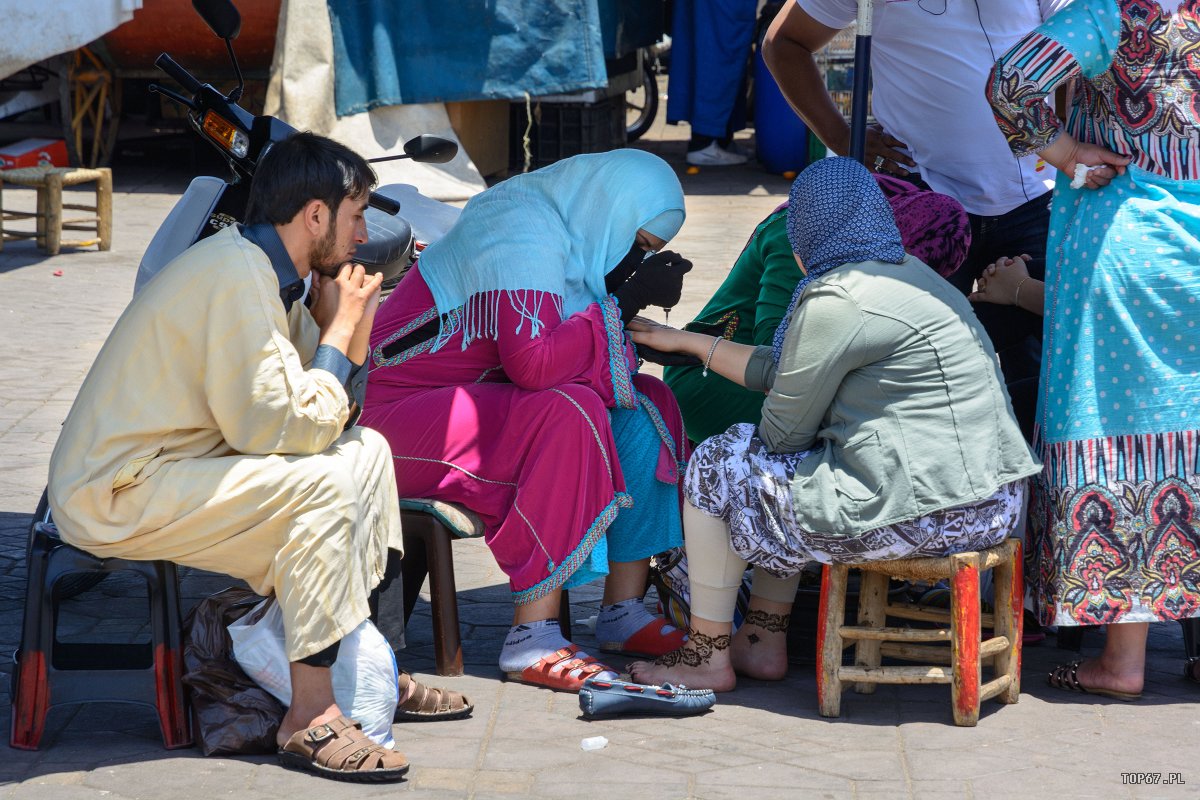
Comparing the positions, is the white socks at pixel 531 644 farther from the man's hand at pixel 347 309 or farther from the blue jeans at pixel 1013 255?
the blue jeans at pixel 1013 255

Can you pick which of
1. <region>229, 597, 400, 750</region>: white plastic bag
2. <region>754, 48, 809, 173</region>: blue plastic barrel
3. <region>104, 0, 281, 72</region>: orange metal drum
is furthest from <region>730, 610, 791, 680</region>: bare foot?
<region>754, 48, 809, 173</region>: blue plastic barrel

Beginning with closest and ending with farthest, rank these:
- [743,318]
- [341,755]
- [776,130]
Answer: [341,755] < [743,318] < [776,130]

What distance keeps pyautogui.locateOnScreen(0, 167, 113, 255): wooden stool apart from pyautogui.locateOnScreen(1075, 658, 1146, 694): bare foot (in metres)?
6.67

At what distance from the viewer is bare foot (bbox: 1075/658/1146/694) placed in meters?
3.59

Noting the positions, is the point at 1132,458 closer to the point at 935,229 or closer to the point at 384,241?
Answer: the point at 935,229

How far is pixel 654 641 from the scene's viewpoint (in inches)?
153

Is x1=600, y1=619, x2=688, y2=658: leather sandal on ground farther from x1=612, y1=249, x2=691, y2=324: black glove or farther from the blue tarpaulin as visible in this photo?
the blue tarpaulin

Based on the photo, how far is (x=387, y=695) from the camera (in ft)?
10.6

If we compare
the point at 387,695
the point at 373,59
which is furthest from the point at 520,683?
the point at 373,59

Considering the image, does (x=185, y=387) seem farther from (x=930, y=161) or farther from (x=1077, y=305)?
(x=930, y=161)

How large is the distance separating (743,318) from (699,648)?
1.03m

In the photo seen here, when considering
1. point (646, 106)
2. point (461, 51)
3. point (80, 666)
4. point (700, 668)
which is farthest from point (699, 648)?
point (646, 106)

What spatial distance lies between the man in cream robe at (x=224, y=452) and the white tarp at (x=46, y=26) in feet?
17.7

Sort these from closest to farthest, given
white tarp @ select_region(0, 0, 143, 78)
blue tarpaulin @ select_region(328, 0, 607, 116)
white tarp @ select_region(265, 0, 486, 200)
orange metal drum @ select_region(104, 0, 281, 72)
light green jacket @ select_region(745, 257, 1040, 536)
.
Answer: light green jacket @ select_region(745, 257, 1040, 536) < white tarp @ select_region(0, 0, 143, 78) < white tarp @ select_region(265, 0, 486, 200) < blue tarpaulin @ select_region(328, 0, 607, 116) < orange metal drum @ select_region(104, 0, 281, 72)
